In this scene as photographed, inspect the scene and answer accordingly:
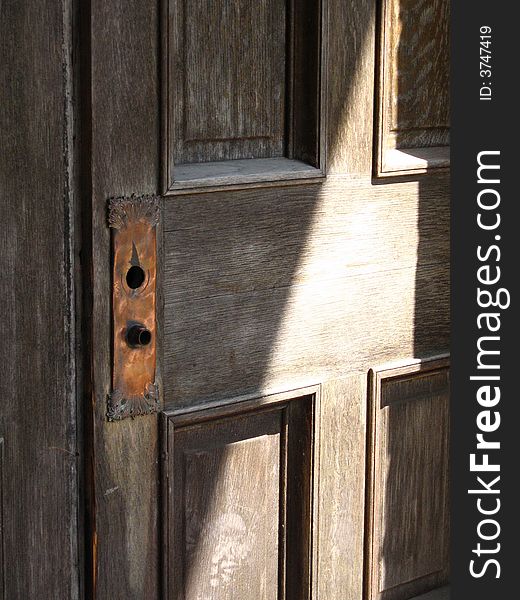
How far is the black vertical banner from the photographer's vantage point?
5.95 feet

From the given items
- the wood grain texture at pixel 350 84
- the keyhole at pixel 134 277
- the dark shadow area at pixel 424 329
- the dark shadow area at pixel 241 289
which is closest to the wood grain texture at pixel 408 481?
the dark shadow area at pixel 424 329

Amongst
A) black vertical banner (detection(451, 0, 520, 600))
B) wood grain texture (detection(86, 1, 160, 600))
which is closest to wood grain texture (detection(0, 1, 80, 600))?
wood grain texture (detection(86, 1, 160, 600))

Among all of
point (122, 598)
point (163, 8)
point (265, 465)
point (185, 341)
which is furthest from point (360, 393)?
point (163, 8)

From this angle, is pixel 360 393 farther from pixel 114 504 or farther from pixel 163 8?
pixel 163 8

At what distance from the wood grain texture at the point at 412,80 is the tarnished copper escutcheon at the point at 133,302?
400 millimetres

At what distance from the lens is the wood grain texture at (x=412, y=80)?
1.73 m

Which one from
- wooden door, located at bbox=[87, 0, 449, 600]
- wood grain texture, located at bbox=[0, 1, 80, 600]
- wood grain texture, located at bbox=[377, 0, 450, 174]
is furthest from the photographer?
wood grain texture, located at bbox=[377, 0, 450, 174]

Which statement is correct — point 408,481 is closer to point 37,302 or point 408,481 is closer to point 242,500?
point 242,500

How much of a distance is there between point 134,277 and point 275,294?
0.23 m

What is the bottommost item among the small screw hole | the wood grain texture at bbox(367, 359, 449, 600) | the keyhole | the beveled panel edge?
the wood grain texture at bbox(367, 359, 449, 600)

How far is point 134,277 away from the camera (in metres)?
1.50

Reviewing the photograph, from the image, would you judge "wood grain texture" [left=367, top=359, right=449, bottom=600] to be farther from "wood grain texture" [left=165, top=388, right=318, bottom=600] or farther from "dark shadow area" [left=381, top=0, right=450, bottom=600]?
"wood grain texture" [left=165, top=388, right=318, bottom=600]

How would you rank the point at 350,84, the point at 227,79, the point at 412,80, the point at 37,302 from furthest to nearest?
the point at 412,80
the point at 350,84
the point at 227,79
the point at 37,302

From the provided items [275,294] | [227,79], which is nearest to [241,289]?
[275,294]
